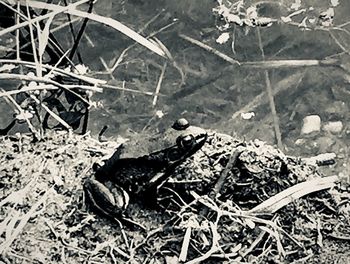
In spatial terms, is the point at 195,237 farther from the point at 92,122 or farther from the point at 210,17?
the point at 210,17

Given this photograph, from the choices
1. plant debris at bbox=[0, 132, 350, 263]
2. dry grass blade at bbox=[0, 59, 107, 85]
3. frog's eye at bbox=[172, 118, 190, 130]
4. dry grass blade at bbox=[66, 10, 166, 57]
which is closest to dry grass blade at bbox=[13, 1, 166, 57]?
dry grass blade at bbox=[66, 10, 166, 57]

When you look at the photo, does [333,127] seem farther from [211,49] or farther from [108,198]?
[108,198]

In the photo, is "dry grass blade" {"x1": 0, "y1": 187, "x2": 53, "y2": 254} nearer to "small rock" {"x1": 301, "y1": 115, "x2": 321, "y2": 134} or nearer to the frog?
the frog

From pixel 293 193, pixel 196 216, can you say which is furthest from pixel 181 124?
pixel 293 193

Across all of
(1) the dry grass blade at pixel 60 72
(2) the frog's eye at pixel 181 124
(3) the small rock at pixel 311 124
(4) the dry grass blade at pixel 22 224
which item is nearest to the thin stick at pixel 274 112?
(3) the small rock at pixel 311 124

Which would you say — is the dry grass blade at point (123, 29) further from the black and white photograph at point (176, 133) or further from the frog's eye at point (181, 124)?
the frog's eye at point (181, 124)
